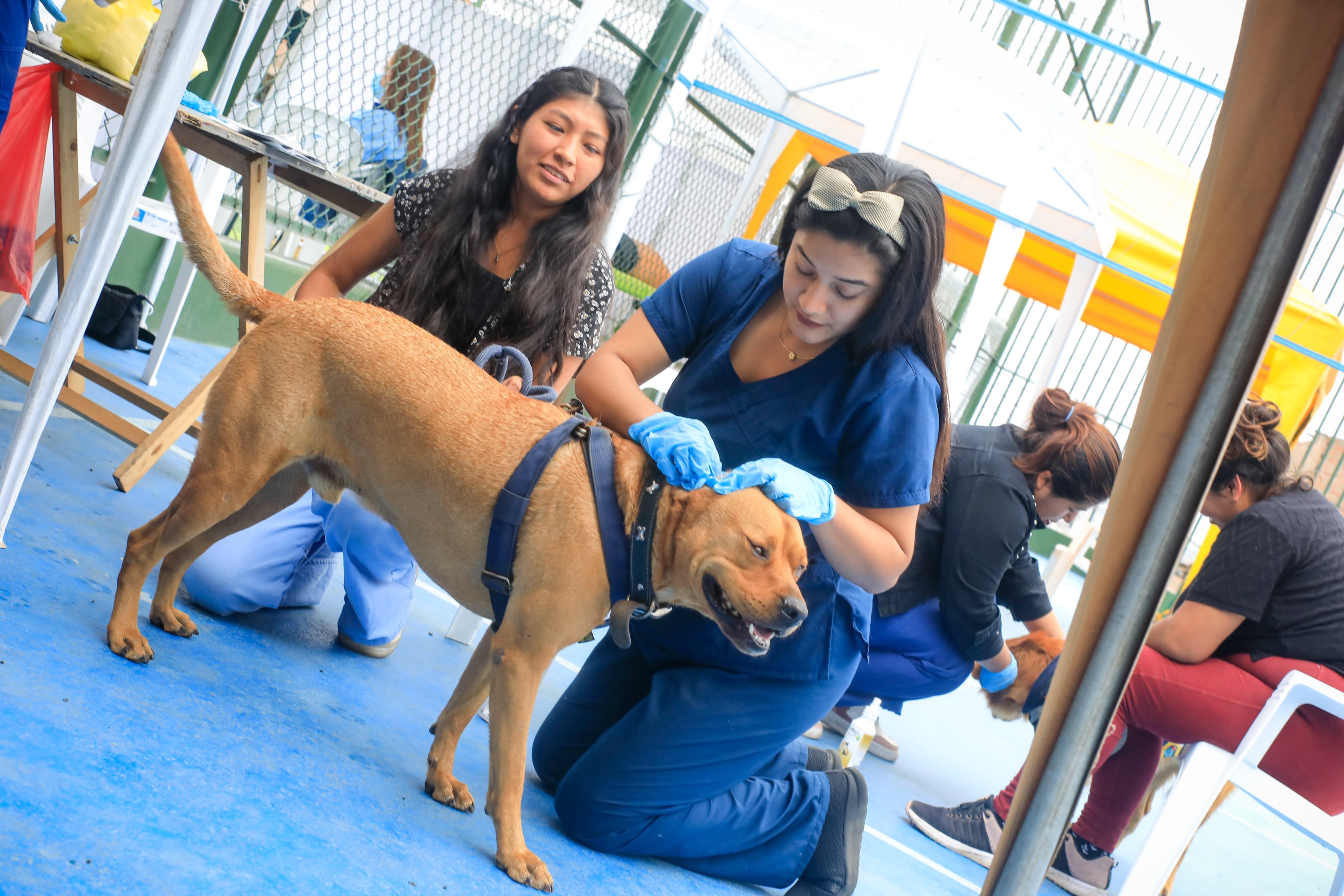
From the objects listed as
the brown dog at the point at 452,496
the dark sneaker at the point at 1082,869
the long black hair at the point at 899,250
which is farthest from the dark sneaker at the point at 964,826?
the brown dog at the point at 452,496

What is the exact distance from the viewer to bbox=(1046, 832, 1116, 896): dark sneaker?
11.3 ft

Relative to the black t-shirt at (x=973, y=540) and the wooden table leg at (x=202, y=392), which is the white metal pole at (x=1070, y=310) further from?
the wooden table leg at (x=202, y=392)

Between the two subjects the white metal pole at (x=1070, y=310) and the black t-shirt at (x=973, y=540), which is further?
the white metal pole at (x=1070, y=310)

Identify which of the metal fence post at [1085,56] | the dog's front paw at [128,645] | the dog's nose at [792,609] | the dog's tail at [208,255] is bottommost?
the dog's front paw at [128,645]

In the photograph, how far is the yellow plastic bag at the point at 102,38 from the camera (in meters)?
2.89

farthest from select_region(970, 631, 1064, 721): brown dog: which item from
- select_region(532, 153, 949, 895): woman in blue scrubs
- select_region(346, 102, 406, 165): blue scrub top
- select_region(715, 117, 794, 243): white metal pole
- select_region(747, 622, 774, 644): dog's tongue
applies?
select_region(346, 102, 406, 165): blue scrub top

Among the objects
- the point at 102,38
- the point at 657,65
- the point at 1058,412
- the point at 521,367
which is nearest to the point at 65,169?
the point at 102,38

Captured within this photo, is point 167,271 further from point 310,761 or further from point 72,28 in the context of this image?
point 310,761

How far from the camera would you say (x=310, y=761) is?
6.59 feet

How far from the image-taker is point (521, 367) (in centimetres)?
261

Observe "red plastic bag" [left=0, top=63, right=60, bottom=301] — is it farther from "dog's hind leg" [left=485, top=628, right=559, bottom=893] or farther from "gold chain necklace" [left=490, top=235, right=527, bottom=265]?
"dog's hind leg" [left=485, top=628, right=559, bottom=893]

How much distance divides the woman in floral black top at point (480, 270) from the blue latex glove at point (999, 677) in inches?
85.6

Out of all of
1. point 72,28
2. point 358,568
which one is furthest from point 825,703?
point 72,28

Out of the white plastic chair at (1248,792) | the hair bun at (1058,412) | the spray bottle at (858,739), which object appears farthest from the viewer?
the spray bottle at (858,739)
